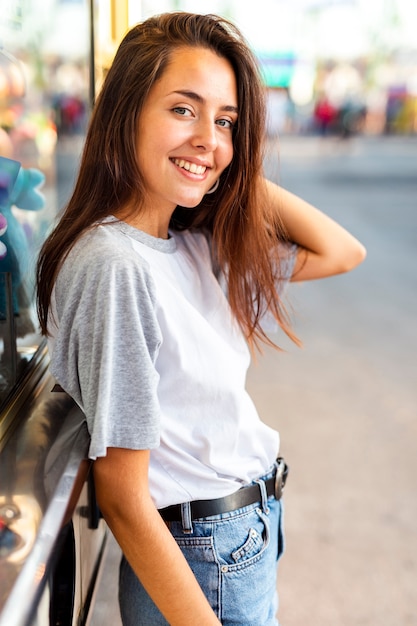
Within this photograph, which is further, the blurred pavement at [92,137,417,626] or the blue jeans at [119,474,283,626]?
the blurred pavement at [92,137,417,626]

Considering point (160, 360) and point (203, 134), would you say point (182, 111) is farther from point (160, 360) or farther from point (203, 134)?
point (160, 360)

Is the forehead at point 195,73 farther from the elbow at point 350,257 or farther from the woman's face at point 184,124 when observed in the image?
the elbow at point 350,257

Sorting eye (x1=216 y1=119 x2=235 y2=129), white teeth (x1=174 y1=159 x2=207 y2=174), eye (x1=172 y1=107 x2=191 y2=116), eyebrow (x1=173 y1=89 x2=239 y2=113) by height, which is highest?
eyebrow (x1=173 y1=89 x2=239 y2=113)

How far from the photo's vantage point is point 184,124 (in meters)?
1.10

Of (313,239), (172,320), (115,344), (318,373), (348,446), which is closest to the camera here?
(115,344)

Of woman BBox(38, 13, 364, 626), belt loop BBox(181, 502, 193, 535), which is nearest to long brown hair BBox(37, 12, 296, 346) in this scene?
woman BBox(38, 13, 364, 626)

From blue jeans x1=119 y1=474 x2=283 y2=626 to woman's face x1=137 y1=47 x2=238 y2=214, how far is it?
54 centimetres

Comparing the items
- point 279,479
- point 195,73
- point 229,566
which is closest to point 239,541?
point 229,566

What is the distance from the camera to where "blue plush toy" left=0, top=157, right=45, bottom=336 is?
138cm

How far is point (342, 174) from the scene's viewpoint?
42.3 ft

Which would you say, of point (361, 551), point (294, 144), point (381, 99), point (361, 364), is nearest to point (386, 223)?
Result: point (361, 364)

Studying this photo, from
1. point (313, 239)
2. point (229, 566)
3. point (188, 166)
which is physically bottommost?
point (229, 566)

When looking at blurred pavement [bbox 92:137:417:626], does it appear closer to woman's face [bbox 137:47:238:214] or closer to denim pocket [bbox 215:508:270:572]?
woman's face [bbox 137:47:238:214]

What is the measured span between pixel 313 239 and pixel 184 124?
492 millimetres
